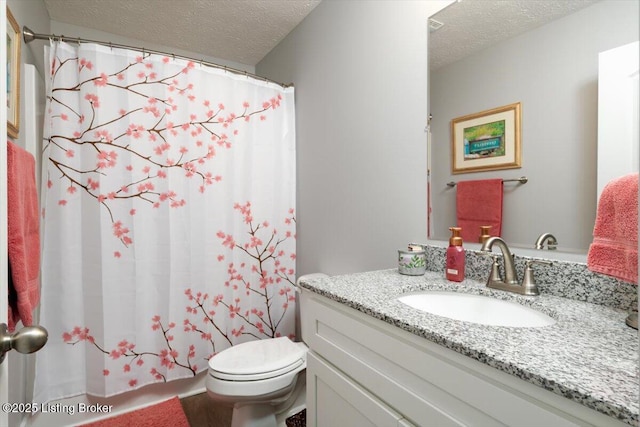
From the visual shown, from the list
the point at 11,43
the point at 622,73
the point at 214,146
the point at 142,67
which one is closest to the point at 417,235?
the point at 622,73

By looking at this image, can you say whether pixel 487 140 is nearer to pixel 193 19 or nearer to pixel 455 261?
pixel 455 261

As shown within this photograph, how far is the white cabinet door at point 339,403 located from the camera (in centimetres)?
76

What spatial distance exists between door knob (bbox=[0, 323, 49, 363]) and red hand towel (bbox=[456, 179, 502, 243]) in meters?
1.23

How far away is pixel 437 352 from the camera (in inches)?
25.1

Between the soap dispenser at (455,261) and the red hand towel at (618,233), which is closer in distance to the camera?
the red hand towel at (618,233)

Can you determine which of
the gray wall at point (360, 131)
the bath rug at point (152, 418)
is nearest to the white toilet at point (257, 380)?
the bath rug at point (152, 418)

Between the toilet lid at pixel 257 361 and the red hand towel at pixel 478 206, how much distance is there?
943 mm

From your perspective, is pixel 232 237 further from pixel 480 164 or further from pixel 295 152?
pixel 480 164

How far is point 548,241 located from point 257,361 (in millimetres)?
A: 1236

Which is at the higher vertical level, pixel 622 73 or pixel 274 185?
pixel 622 73

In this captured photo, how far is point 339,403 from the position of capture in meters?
0.90

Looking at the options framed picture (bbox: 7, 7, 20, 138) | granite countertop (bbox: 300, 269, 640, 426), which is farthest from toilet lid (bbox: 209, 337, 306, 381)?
framed picture (bbox: 7, 7, 20, 138)

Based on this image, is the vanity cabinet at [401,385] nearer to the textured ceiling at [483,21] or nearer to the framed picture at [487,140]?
the framed picture at [487,140]

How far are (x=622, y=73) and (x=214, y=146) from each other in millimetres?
1741
